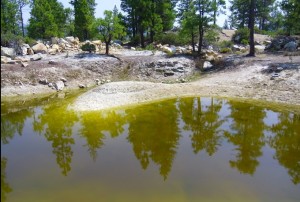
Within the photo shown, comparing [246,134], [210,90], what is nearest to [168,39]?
[210,90]

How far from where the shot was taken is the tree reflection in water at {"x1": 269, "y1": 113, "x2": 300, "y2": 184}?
1653 centimetres

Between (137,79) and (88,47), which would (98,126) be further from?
(88,47)

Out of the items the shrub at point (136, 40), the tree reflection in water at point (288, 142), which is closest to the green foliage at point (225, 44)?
the shrub at point (136, 40)

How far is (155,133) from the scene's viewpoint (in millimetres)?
21172

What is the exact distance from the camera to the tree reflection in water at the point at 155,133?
17125mm

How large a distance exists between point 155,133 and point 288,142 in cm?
898

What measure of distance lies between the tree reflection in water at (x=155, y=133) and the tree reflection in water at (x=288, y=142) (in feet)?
20.8

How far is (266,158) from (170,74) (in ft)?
77.7

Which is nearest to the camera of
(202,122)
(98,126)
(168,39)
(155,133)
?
(155,133)

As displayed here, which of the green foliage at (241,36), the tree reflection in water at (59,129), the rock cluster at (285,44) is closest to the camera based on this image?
the tree reflection in water at (59,129)

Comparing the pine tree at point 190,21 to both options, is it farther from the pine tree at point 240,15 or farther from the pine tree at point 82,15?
the pine tree at point 240,15

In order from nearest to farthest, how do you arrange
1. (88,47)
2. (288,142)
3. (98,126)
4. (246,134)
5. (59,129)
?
(288,142) < (246,134) < (59,129) < (98,126) < (88,47)

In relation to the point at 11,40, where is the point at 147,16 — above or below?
above

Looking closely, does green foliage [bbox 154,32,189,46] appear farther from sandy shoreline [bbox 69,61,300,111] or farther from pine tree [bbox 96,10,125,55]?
sandy shoreline [bbox 69,61,300,111]
